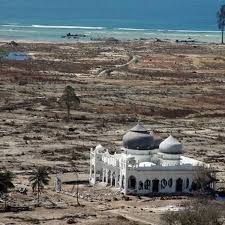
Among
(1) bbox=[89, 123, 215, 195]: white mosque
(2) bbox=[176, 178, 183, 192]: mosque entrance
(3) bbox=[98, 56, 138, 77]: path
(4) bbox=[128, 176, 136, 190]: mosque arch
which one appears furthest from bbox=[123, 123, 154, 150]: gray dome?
(3) bbox=[98, 56, 138, 77]: path

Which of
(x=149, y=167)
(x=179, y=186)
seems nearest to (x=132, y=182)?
(x=149, y=167)

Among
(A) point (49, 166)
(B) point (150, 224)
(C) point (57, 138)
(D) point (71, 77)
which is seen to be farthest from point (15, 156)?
(D) point (71, 77)

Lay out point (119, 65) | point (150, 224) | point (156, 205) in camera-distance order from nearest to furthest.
A: 1. point (150, 224)
2. point (156, 205)
3. point (119, 65)

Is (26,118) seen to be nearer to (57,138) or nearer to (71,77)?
(57,138)

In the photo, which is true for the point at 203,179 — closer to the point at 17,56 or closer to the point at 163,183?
the point at 163,183

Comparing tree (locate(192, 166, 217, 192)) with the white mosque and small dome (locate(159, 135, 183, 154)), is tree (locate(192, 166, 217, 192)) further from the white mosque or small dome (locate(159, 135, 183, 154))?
small dome (locate(159, 135, 183, 154))

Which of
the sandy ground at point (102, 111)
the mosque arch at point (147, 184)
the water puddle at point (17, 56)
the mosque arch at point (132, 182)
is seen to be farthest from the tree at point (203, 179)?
the water puddle at point (17, 56)

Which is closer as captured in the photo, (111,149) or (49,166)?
(49,166)
